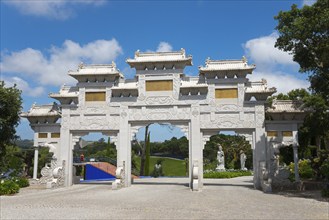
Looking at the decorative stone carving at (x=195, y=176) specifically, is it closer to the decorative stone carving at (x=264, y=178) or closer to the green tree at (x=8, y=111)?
the decorative stone carving at (x=264, y=178)

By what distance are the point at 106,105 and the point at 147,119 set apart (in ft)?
8.11

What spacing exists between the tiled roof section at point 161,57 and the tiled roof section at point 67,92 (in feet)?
11.7

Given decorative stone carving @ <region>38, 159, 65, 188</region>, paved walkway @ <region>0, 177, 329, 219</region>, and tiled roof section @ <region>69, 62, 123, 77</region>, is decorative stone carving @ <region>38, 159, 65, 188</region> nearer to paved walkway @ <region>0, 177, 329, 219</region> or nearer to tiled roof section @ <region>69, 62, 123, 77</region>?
tiled roof section @ <region>69, 62, 123, 77</region>

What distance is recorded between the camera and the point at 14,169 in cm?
2433

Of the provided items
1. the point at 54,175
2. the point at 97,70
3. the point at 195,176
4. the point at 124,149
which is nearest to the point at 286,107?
the point at 195,176

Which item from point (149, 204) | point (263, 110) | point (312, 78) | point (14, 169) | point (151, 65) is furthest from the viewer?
point (14, 169)

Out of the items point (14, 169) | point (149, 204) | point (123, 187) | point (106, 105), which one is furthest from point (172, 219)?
point (14, 169)

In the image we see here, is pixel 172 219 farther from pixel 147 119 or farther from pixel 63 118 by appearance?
pixel 63 118

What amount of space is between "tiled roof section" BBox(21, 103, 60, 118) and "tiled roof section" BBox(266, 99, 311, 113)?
1168 cm

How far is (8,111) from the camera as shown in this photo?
17844 millimetres

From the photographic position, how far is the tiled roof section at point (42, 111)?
60.6ft

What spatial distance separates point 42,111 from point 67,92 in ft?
6.20

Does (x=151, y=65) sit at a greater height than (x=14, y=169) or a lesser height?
greater

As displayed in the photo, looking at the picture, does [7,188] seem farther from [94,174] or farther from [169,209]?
[94,174]
